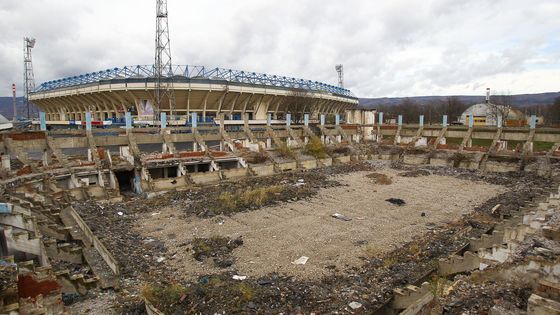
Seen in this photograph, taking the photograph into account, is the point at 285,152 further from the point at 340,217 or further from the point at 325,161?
the point at 340,217

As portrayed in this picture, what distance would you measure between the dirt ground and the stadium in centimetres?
2601

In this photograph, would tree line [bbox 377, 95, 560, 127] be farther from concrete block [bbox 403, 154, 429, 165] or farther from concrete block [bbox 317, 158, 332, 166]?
concrete block [bbox 317, 158, 332, 166]

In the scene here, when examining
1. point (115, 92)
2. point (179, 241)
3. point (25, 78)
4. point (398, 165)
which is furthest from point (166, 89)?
point (25, 78)

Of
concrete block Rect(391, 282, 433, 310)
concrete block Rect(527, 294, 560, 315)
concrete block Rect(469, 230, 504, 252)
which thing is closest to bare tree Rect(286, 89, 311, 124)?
concrete block Rect(469, 230, 504, 252)

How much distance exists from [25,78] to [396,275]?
72.3 meters

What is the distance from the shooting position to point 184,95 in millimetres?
43000

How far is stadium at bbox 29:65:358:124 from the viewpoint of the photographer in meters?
41.5

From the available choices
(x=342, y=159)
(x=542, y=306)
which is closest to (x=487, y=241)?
(x=542, y=306)

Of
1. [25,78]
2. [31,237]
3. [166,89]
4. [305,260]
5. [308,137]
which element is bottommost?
[305,260]

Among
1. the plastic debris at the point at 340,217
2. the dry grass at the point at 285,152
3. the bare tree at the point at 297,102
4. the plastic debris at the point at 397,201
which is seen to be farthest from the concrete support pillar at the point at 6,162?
the bare tree at the point at 297,102

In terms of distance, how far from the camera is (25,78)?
60.2 m

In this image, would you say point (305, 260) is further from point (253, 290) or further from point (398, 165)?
point (398, 165)

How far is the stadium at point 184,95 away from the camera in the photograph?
4150 cm

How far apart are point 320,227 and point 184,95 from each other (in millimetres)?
33153
